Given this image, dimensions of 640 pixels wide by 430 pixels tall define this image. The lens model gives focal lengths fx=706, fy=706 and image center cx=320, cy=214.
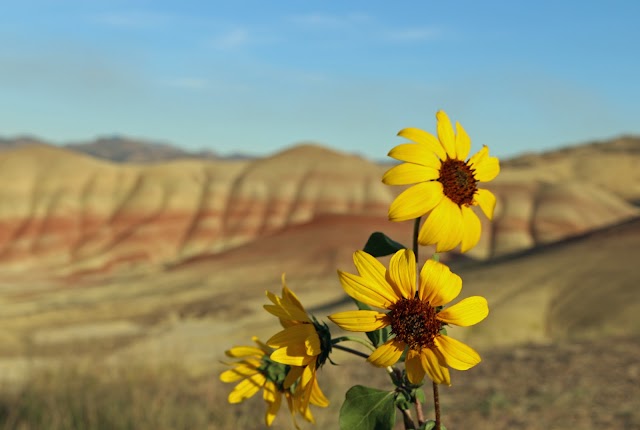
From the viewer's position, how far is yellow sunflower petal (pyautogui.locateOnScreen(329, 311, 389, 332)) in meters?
1.12

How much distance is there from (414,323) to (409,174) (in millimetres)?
256

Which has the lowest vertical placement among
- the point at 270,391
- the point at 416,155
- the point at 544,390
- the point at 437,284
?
the point at 544,390

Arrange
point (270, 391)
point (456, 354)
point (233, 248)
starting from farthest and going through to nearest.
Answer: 1. point (233, 248)
2. point (270, 391)
3. point (456, 354)

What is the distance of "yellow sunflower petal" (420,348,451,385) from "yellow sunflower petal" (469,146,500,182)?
1.24 feet

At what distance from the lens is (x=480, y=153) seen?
144 centimetres

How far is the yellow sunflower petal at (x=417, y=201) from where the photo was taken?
46.4 inches

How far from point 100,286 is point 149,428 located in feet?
138

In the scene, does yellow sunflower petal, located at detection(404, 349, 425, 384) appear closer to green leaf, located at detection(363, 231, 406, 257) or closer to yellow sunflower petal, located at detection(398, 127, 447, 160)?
green leaf, located at detection(363, 231, 406, 257)

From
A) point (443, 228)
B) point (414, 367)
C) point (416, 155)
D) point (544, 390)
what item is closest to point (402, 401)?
point (414, 367)

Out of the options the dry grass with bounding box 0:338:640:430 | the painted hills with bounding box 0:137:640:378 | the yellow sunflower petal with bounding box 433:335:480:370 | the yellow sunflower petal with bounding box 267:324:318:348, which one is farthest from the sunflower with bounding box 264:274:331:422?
the painted hills with bounding box 0:137:640:378

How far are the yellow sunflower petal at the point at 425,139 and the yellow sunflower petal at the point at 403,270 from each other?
217 millimetres

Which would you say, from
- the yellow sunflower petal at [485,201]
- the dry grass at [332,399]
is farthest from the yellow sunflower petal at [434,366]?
the dry grass at [332,399]

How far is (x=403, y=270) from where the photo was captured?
1.18m

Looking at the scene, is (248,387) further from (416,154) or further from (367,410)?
(416,154)
